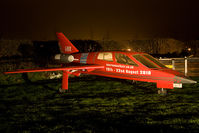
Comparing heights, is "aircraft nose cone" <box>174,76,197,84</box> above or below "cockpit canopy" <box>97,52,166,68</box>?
below

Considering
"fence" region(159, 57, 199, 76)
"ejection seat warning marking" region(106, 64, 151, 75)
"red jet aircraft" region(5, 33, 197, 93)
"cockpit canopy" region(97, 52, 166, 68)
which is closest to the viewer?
"red jet aircraft" region(5, 33, 197, 93)

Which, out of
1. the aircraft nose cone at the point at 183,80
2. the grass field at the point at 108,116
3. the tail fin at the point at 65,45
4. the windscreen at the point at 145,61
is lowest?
the grass field at the point at 108,116

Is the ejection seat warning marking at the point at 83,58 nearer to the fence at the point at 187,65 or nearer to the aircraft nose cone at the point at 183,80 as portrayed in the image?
the aircraft nose cone at the point at 183,80

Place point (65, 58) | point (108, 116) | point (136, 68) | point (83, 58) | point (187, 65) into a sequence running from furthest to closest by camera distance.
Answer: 1. point (187, 65)
2. point (65, 58)
3. point (83, 58)
4. point (136, 68)
5. point (108, 116)

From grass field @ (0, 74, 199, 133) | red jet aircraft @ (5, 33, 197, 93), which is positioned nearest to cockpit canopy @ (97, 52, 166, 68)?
red jet aircraft @ (5, 33, 197, 93)

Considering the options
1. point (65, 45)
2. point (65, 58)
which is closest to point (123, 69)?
point (65, 58)

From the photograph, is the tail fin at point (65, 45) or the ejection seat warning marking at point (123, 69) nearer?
the ejection seat warning marking at point (123, 69)

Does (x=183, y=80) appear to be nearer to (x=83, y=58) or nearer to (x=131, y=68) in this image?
(x=131, y=68)

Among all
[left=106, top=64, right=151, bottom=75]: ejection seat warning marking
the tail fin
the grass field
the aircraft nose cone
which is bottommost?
the grass field

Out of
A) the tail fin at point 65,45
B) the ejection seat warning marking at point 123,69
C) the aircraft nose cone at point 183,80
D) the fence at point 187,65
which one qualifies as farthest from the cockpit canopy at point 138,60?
the fence at point 187,65

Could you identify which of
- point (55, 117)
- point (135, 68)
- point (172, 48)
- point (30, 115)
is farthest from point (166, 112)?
point (172, 48)

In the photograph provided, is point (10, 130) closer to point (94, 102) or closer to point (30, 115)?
point (30, 115)

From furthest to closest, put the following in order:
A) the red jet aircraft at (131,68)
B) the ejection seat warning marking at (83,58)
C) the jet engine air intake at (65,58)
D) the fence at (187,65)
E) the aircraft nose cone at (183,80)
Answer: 1. the fence at (187,65)
2. the jet engine air intake at (65,58)
3. the ejection seat warning marking at (83,58)
4. the red jet aircraft at (131,68)
5. the aircraft nose cone at (183,80)

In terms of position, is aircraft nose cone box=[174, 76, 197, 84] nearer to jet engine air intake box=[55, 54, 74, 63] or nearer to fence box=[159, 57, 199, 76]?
jet engine air intake box=[55, 54, 74, 63]
